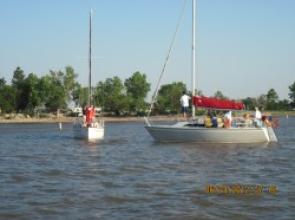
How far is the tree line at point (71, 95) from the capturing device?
427 feet

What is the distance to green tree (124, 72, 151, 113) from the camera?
474 ft

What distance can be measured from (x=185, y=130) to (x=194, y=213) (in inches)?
857

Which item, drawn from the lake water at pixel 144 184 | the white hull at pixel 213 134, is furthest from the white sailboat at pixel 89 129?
the lake water at pixel 144 184

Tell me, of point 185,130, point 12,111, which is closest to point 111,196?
point 185,130

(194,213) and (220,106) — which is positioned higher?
(220,106)

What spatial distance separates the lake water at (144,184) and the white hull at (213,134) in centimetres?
476

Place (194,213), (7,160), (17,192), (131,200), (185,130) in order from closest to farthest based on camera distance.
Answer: (194,213) < (131,200) < (17,192) < (7,160) < (185,130)

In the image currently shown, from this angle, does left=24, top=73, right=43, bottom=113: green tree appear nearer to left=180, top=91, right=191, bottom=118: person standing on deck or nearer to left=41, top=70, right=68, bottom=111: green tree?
left=41, top=70, right=68, bottom=111: green tree

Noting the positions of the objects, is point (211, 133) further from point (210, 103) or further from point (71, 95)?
point (71, 95)

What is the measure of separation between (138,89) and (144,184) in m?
128

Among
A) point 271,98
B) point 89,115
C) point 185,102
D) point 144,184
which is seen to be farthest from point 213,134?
point 271,98

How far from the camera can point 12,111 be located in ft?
440

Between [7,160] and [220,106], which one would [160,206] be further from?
[220,106]

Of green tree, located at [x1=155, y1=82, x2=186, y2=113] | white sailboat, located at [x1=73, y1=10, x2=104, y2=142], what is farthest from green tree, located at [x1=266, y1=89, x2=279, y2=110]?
Answer: white sailboat, located at [x1=73, y1=10, x2=104, y2=142]
